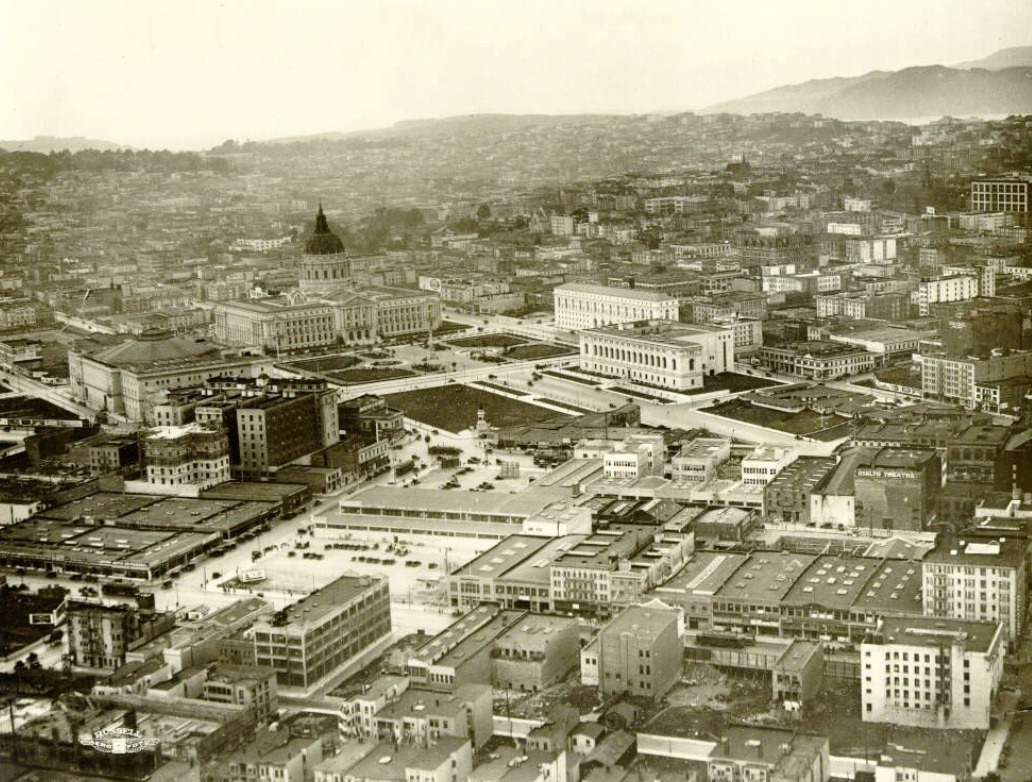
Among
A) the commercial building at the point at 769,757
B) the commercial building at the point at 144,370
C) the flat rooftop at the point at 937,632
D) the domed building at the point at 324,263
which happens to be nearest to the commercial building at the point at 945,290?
the commercial building at the point at 144,370

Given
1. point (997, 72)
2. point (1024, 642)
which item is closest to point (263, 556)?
→ point (1024, 642)

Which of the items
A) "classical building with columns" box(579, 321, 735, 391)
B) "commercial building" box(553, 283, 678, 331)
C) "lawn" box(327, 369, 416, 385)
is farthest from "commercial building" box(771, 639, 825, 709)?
"commercial building" box(553, 283, 678, 331)

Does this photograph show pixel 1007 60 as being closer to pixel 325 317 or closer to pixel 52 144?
pixel 325 317

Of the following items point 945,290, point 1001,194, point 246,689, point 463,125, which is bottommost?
point 246,689

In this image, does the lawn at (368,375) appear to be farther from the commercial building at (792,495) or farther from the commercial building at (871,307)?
the commercial building at (792,495)

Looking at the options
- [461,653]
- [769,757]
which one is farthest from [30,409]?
[769,757]

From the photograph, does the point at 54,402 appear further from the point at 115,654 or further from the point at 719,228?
the point at 719,228

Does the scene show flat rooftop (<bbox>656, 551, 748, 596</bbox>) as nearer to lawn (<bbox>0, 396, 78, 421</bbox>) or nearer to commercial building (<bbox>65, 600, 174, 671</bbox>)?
commercial building (<bbox>65, 600, 174, 671</bbox>)
